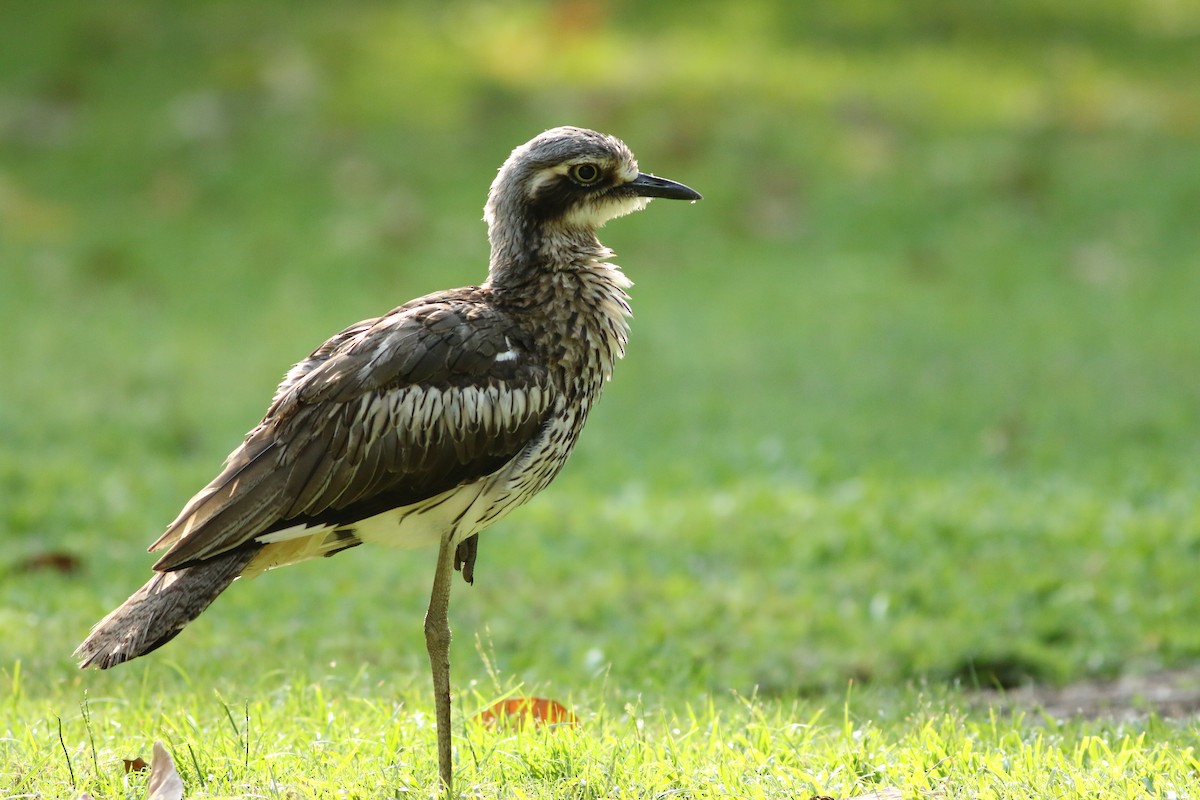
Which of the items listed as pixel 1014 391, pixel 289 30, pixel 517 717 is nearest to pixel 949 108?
pixel 1014 391

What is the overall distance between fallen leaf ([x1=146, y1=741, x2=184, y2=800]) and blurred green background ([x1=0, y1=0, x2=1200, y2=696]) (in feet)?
4.48

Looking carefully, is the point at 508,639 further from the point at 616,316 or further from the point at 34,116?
the point at 34,116

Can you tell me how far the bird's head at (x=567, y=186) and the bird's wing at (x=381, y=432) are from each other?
0.54 metres

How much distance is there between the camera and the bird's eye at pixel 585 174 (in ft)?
16.5

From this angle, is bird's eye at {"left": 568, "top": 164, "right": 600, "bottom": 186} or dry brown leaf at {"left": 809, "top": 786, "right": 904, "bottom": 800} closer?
dry brown leaf at {"left": 809, "top": 786, "right": 904, "bottom": 800}

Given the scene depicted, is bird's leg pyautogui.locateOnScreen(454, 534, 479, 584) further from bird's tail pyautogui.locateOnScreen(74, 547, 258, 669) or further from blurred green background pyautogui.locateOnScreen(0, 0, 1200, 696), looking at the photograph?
bird's tail pyautogui.locateOnScreen(74, 547, 258, 669)

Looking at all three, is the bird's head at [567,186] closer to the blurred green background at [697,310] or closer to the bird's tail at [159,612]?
Result: the bird's tail at [159,612]

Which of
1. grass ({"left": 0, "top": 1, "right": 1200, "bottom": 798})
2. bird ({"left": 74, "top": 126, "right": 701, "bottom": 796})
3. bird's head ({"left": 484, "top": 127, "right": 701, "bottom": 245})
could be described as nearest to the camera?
bird ({"left": 74, "top": 126, "right": 701, "bottom": 796})

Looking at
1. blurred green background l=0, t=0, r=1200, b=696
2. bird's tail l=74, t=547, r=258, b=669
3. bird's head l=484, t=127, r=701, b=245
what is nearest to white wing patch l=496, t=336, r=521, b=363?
bird's head l=484, t=127, r=701, b=245

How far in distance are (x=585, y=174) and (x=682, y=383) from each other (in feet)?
19.9

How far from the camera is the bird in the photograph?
14.6ft

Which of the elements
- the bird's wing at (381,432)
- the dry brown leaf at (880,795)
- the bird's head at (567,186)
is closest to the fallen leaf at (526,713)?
the bird's wing at (381,432)

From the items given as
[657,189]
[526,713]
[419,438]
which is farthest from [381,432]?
[657,189]

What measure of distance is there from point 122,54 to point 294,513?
42.5 ft
